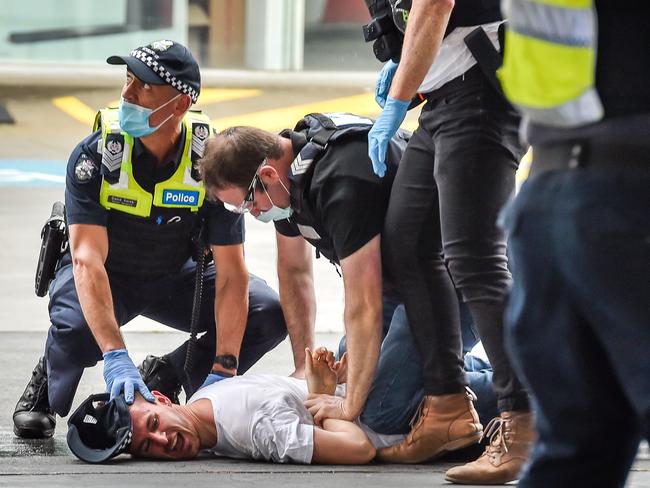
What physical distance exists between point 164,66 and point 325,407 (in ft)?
3.72

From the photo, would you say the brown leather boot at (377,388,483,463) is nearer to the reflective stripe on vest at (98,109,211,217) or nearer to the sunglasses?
the sunglasses

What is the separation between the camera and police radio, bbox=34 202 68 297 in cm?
406

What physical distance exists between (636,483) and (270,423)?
92cm

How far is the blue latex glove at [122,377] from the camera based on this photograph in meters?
3.46

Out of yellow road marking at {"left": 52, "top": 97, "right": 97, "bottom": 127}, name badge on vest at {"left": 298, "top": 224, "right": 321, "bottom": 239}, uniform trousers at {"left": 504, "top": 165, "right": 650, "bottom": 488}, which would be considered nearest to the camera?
uniform trousers at {"left": 504, "top": 165, "right": 650, "bottom": 488}

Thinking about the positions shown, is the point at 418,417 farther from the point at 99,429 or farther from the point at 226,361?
the point at 99,429

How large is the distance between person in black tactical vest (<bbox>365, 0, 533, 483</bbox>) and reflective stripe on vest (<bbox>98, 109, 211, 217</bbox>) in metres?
0.73

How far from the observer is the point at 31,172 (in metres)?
9.33

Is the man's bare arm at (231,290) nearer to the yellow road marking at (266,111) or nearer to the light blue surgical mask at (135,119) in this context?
the light blue surgical mask at (135,119)

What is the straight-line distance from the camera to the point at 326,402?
11.5 feet

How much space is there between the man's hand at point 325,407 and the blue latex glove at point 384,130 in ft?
2.01

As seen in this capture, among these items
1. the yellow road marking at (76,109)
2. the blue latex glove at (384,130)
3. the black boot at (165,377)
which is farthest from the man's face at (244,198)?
the yellow road marking at (76,109)

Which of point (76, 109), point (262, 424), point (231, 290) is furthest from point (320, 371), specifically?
point (76, 109)

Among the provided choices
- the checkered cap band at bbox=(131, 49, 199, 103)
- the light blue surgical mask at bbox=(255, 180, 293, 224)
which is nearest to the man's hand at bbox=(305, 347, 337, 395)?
the light blue surgical mask at bbox=(255, 180, 293, 224)
